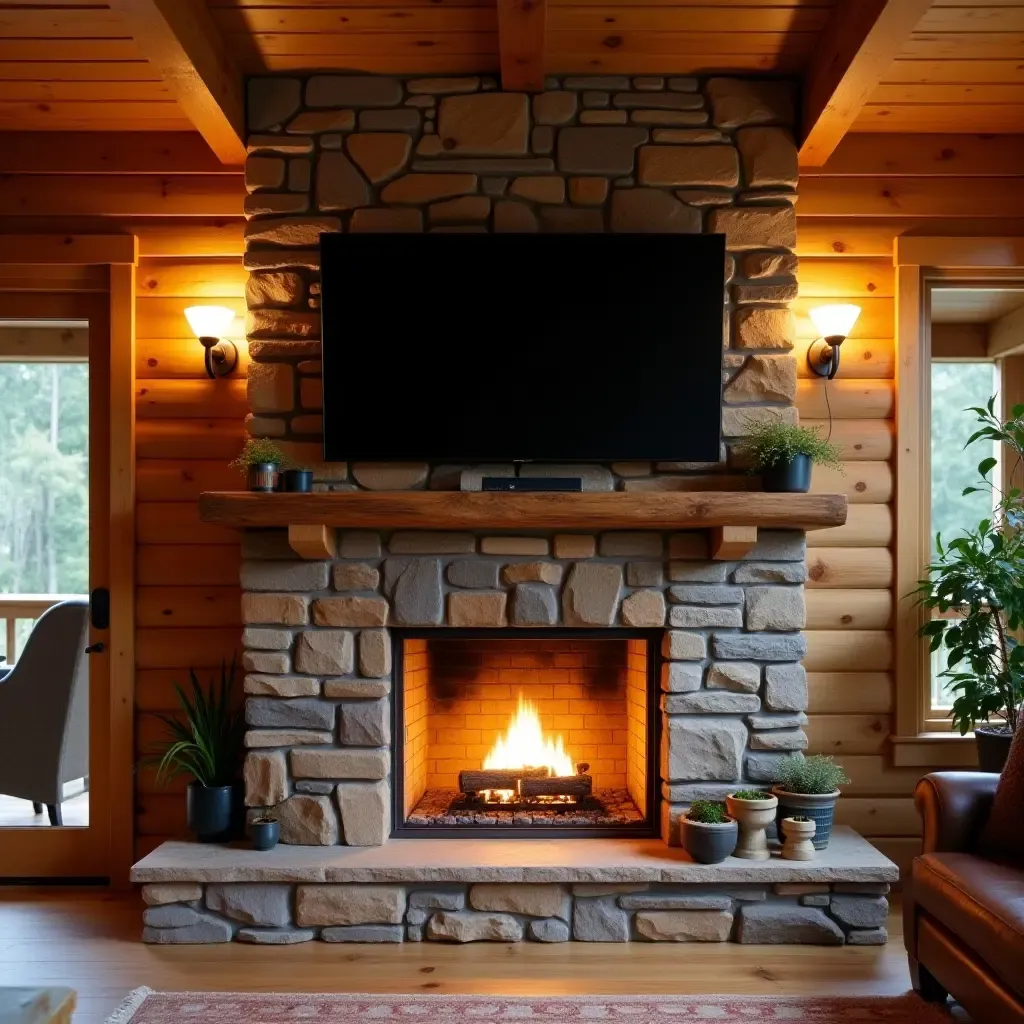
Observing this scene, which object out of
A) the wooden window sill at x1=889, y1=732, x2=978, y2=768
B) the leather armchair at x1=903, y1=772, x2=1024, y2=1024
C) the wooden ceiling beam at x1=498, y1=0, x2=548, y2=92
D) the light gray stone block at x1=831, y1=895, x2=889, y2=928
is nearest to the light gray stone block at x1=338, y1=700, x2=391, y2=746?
the light gray stone block at x1=831, y1=895, x2=889, y2=928

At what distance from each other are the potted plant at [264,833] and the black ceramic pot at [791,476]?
1.94 meters

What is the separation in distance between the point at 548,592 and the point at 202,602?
52.1 inches

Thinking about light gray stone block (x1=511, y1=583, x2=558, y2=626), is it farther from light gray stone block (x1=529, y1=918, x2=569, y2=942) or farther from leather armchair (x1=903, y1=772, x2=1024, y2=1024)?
leather armchair (x1=903, y1=772, x2=1024, y2=1024)

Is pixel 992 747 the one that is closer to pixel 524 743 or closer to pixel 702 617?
pixel 702 617

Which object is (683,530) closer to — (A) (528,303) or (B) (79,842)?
(A) (528,303)

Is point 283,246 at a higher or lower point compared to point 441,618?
higher

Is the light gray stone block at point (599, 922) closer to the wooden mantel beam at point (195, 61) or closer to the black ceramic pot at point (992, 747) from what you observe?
the black ceramic pot at point (992, 747)

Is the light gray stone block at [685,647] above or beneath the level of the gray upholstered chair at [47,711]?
above

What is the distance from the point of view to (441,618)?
3496 millimetres

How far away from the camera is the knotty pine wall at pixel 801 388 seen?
3.87m

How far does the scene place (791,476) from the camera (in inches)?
132

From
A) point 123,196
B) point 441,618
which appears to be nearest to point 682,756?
point 441,618

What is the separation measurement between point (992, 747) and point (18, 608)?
12.1 ft

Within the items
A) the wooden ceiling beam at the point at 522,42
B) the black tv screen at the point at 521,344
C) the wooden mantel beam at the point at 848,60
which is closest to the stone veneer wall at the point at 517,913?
the black tv screen at the point at 521,344
